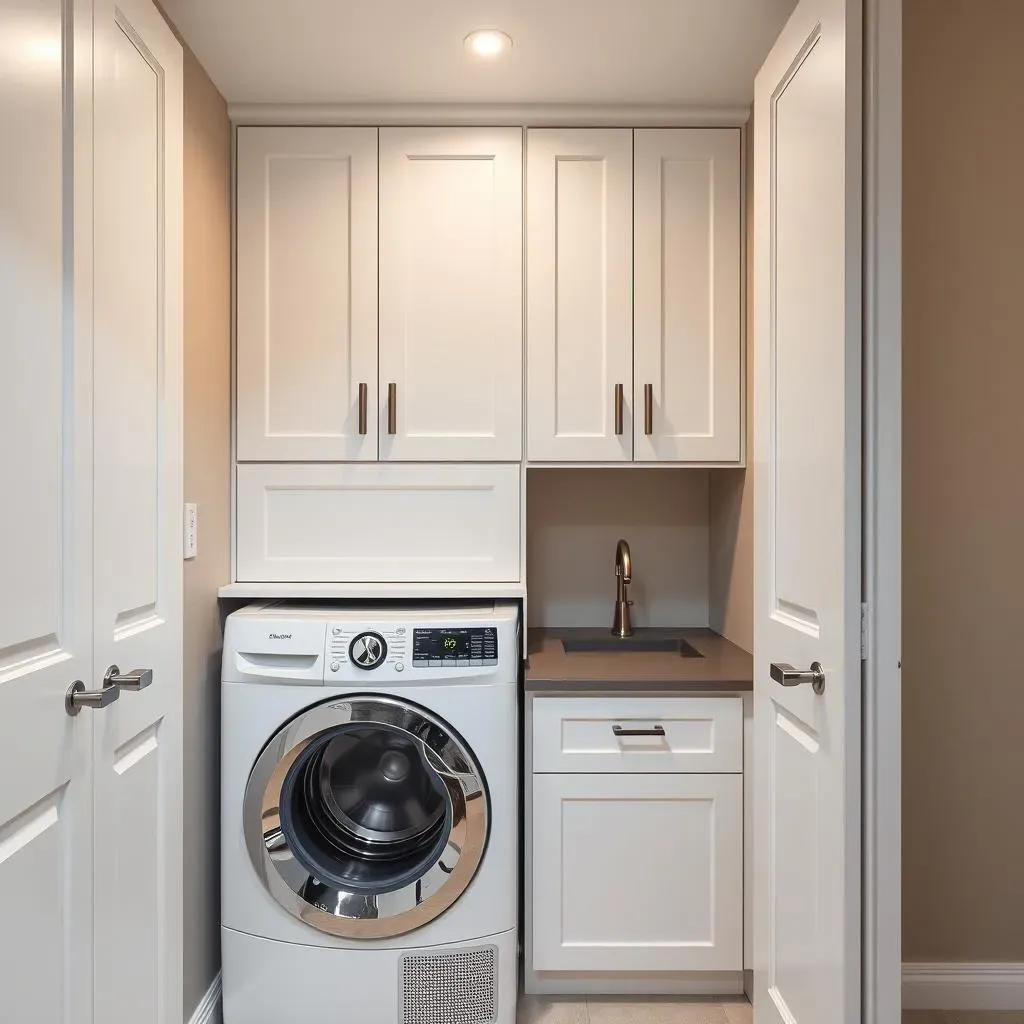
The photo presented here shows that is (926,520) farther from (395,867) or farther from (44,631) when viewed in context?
(44,631)

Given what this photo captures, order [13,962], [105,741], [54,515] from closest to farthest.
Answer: [13,962], [54,515], [105,741]

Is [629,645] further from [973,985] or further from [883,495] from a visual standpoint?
[883,495]

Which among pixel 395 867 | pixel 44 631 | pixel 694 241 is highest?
pixel 694 241

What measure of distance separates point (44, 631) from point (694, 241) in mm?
1850

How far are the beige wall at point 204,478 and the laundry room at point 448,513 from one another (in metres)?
0.02

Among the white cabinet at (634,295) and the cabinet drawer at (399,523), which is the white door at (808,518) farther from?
the cabinet drawer at (399,523)

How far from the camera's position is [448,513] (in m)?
2.21

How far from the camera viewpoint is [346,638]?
1901 mm

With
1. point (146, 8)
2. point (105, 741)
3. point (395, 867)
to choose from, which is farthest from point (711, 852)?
point (146, 8)

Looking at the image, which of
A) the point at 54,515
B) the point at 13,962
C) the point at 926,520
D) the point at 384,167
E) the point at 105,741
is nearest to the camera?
the point at 13,962

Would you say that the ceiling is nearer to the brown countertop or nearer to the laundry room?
the laundry room

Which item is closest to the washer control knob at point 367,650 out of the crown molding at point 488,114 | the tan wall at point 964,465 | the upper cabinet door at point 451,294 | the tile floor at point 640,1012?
the upper cabinet door at point 451,294

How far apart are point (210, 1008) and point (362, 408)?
5.07 feet

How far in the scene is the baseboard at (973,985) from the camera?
1.90 meters
